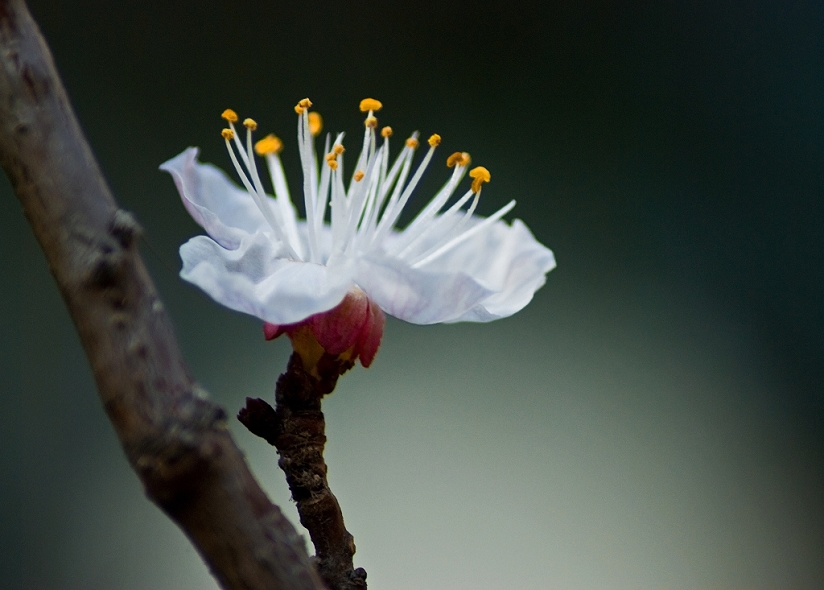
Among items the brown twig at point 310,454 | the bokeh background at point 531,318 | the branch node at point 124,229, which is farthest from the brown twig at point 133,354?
the bokeh background at point 531,318

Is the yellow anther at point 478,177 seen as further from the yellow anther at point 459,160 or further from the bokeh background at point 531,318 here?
the bokeh background at point 531,318

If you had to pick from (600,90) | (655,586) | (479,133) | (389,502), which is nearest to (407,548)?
(389,502)

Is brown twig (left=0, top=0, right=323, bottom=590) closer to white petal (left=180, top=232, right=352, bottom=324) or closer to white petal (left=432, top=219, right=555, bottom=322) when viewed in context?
white petal (left=180, top=232, right=352, bottom=324)

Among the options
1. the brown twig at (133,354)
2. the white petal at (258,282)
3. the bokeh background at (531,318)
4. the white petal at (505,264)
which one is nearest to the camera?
the brown twig at (133,354)

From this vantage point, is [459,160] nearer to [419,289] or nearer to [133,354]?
[419,289]

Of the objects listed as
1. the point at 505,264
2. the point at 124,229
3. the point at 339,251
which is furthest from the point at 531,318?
the point at 124,229

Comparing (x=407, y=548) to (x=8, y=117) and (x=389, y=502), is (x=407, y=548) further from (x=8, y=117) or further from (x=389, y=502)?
(x=8, y=117)
